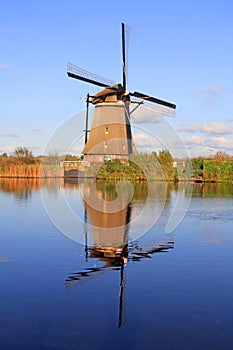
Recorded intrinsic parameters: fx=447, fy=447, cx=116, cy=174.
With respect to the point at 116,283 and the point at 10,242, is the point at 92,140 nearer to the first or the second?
the point at 10,242

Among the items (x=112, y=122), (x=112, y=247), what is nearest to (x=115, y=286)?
(x=112, y=247)

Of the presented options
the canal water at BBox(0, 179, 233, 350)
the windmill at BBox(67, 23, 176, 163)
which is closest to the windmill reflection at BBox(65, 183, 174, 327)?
the canal water at BBox(0, 179, 233, 350)

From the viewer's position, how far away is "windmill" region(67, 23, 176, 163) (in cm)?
3249

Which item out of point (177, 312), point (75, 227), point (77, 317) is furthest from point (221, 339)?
point (75, 227)

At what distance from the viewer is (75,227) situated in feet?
38.0

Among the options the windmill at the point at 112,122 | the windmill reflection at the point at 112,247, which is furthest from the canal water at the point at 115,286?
the windmill at the point at 112,122

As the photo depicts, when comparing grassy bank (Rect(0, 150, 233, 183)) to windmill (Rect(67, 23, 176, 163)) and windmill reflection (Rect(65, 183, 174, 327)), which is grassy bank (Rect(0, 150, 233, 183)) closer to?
windmill (Rect(67, 23, 176, 163))

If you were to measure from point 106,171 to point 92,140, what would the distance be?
10.0ft

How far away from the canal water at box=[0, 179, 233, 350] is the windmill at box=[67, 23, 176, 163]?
70.3 ft

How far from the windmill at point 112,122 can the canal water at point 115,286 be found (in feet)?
70.3

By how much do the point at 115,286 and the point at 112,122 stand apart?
29455 millimetres

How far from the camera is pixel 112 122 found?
3500 centimetres

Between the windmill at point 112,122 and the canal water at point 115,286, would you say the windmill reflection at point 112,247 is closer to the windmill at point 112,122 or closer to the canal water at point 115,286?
the canal water at point 115,286

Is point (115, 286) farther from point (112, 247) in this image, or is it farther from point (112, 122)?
point (112, 122)
